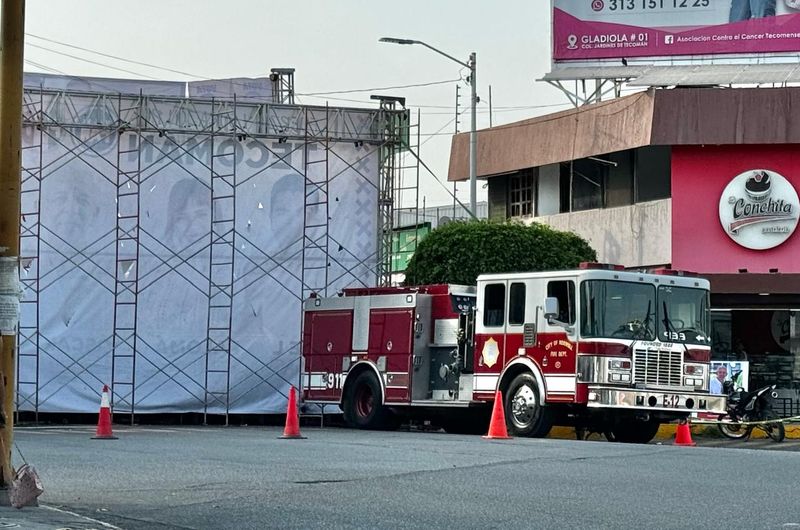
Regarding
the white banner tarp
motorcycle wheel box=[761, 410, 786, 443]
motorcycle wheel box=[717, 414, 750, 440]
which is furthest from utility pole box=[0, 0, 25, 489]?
the white banner tarp

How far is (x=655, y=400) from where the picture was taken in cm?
2270

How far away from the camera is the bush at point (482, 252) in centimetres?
3425

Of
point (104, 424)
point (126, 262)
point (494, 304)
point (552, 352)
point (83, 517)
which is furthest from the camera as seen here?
point (126, 262)

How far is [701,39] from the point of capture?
38094 mm

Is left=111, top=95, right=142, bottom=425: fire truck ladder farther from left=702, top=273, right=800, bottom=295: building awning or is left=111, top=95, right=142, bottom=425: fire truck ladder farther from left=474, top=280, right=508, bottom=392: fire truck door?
left=702, top=273, right=800, bottom=295: building awning

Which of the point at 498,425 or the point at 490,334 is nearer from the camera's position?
the point at 498,425

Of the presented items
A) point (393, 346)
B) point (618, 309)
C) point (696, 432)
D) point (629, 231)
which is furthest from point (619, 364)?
point (629, 231)

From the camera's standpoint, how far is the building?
3500cm

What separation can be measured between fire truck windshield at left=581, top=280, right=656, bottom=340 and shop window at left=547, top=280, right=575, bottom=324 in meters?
0.23

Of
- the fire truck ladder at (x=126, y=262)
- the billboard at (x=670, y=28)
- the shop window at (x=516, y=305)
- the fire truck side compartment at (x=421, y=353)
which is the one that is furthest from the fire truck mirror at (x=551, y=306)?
the billboard at (x=670, y=28)

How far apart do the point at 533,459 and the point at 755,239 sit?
2135 centimetres

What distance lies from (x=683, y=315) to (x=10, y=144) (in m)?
14.7

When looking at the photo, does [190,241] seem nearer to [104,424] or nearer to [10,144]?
[104,424]

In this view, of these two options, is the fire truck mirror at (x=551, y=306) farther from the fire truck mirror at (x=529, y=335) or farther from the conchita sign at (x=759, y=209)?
the conchita sign at (x=759, y=209)
